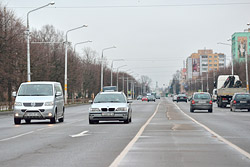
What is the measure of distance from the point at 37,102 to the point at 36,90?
1.14 m

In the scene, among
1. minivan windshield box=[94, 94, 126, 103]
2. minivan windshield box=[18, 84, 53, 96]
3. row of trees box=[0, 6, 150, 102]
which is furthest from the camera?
row of trees box=[0, 6, 150, 102]

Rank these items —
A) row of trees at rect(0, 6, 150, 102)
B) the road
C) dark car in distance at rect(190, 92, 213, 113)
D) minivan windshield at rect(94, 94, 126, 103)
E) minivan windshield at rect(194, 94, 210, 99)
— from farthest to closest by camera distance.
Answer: row of trees at rect(0, 6, 150, 102) → minivan windshield at rect(194, 94, 210, 99) → dark car in distance at rect(190, 92, 213, 113) → minivan windshield at rect(94, 94, 126, 103) → the road

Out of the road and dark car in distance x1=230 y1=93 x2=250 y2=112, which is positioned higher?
dark car in distance x1=230 y1=93 x2=250 y2=112

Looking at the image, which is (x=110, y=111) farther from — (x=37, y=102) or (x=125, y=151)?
(x=125, y=151)

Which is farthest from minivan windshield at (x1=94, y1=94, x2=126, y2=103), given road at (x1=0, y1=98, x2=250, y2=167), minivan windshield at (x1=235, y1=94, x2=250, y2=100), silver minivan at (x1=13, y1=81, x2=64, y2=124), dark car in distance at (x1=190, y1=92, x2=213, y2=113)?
minivan windshield at (x1=235, y1=94, x2=250, y2=100)

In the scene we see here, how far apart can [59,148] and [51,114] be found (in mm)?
11345

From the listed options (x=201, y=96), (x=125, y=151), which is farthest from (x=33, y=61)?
(x=125, y=151)

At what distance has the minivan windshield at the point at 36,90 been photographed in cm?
2547

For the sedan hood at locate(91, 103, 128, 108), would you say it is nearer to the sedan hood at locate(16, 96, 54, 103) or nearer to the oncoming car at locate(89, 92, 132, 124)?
the oncoming car at locate(89, 92, 132, 124)

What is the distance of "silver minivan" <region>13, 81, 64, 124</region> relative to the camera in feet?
80.6

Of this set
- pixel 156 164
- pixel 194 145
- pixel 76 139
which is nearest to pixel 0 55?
pixel 76 139

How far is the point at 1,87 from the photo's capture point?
166ft

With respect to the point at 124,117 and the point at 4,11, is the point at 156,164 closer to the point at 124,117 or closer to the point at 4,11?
the point at 124,117

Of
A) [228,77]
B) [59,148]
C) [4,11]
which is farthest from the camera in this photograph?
[228,77]
